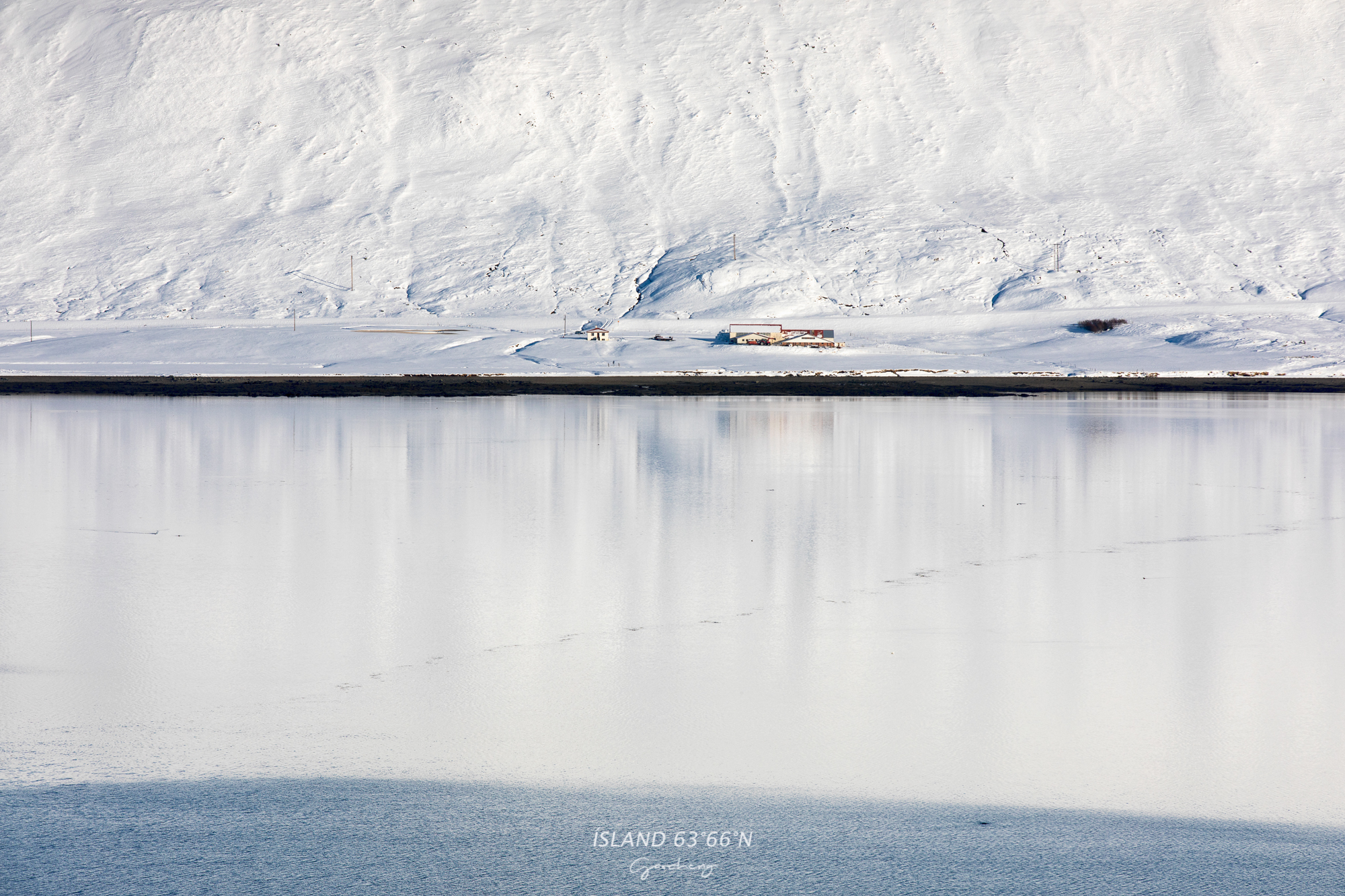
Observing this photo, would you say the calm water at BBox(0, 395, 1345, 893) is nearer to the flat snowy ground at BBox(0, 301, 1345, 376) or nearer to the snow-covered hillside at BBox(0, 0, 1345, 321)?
the flat snowy ground at BBox(0, 301, 1345, 376)

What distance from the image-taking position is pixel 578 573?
851 cm

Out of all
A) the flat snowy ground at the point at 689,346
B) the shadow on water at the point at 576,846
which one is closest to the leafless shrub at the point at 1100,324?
the flat snowy ground at the point at 689,346

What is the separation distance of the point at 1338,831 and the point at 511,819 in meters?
2.68

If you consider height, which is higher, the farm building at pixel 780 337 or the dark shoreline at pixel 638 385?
the farm building at pixel 780 337

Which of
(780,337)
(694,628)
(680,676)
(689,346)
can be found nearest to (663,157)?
(689,346)

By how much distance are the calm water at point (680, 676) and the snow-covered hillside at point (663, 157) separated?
66207 mm

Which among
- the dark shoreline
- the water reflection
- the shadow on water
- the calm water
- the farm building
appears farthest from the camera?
the farm building

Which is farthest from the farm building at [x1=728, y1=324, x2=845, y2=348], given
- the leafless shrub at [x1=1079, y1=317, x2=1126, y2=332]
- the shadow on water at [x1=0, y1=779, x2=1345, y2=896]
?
the shadow on water at [x1=0, y1=779, x2=1345, y2=896]

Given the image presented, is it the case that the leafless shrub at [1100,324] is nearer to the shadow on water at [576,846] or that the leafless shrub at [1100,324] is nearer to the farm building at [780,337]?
the farm building at [780,337]

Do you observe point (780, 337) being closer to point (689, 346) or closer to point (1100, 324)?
point (689, 346)

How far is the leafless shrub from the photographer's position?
70.2m

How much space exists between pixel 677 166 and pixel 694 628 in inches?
3532

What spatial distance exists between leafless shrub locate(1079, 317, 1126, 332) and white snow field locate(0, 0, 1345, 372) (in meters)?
2.27

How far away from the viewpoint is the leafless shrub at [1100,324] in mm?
70188
